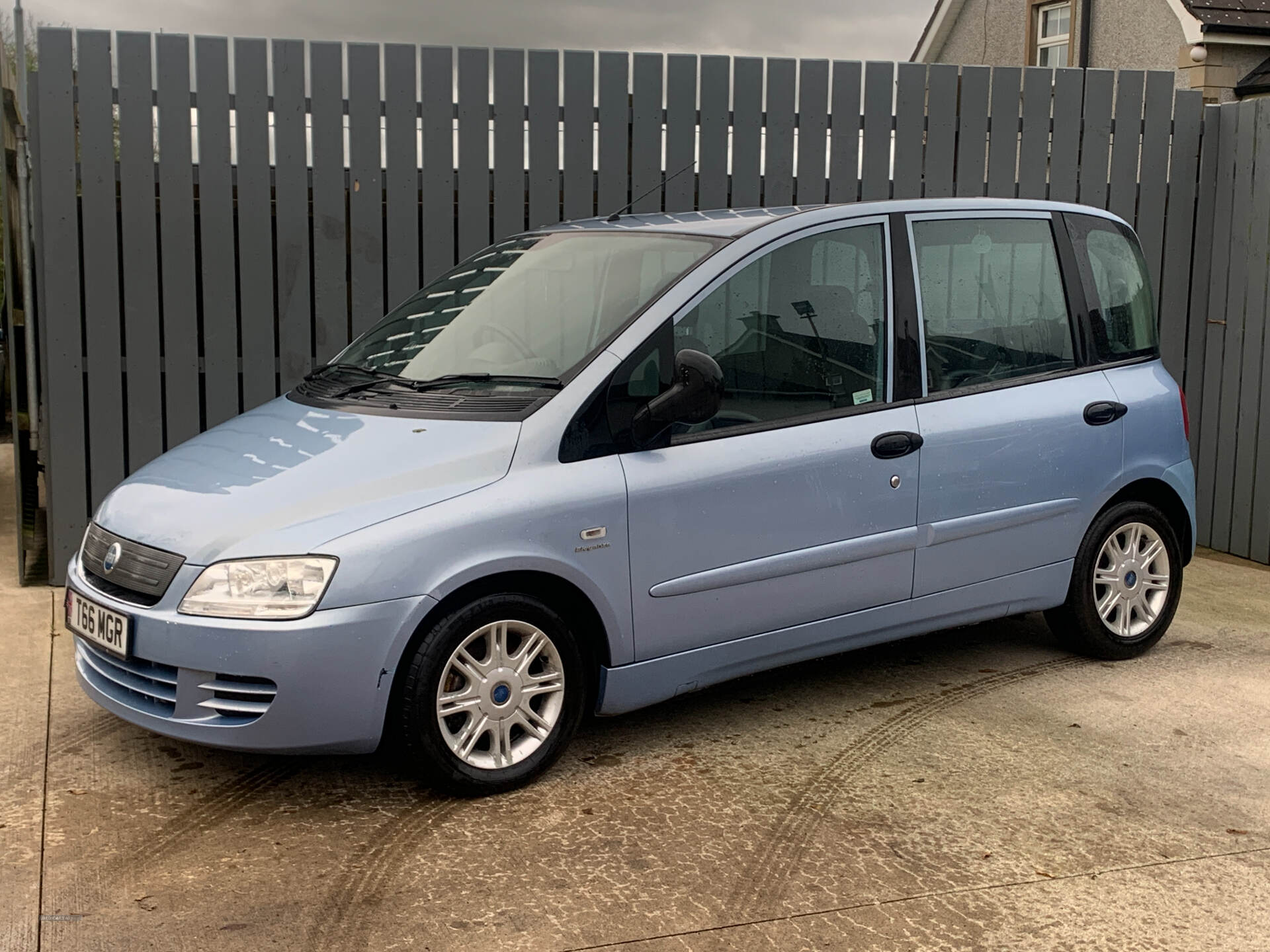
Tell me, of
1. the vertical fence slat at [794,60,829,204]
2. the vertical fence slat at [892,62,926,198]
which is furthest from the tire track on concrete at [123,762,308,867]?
the vertical fence slat at [892,62,926,198]

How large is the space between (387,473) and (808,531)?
1486 millimetres

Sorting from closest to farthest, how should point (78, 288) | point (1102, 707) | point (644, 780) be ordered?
1. point (644, 780)
2. point (1102, 707)
3. point (78, 288)

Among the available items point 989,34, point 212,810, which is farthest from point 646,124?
point 989,34

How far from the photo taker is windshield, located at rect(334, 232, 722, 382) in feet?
15.1

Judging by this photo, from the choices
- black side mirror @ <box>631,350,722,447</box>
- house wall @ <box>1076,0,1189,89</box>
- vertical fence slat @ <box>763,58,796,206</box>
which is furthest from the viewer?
house wall @ <box>1076,0,1189,89</box>

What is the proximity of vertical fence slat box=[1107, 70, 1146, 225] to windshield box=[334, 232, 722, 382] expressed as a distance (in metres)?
4.51

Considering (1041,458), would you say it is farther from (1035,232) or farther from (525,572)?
(525,572)

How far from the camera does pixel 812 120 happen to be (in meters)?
7.80

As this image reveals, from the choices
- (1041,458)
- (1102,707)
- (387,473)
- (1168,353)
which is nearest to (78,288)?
(387,473)

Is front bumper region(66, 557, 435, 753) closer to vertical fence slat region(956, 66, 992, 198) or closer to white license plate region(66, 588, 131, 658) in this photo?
white license plate region(66, 588, 131, 658)

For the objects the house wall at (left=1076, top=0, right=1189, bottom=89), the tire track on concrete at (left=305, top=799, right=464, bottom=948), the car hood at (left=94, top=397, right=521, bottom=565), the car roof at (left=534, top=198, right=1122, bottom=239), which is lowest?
the tire track on concrete at (left=305, top=799, right=464, bottom=948)

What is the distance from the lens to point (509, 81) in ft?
24.2

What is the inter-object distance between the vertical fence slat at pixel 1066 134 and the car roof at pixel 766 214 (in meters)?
2.69

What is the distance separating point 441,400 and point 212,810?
1461 millimetres
